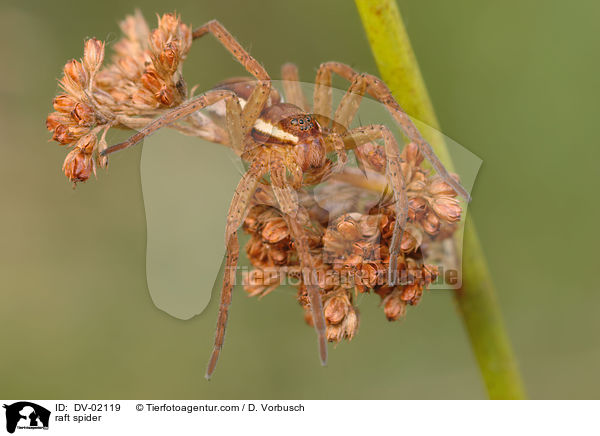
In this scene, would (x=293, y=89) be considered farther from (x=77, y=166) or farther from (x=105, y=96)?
(x=77, y=166)

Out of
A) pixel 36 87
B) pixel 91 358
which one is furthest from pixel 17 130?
pixel 91 358

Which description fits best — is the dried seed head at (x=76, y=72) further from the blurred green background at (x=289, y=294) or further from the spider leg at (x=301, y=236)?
the blurred green background at (x=289, y=294)

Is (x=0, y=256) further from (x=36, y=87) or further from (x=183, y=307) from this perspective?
(x=183, y=307)

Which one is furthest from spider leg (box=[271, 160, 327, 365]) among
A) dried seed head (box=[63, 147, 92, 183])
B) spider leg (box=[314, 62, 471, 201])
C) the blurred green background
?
the blurred green background

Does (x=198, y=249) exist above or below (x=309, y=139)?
below
